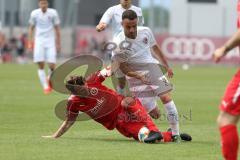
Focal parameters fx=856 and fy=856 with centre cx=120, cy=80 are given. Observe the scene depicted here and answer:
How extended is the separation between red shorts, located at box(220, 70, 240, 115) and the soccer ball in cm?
379

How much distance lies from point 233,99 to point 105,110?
4.41m

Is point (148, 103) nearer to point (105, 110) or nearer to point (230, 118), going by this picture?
point (105, 110)

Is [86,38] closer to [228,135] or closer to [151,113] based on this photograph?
[151,113]

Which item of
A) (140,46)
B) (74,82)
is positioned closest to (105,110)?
(74,82)

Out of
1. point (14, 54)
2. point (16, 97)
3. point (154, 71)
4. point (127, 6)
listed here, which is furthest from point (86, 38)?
point (154, 71)

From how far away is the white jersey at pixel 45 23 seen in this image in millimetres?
23922

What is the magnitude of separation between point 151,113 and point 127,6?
3.36 m

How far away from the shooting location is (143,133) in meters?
12.4

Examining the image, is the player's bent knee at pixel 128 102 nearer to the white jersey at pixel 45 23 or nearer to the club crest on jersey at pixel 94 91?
the club crest on jersey at pixel 94 91

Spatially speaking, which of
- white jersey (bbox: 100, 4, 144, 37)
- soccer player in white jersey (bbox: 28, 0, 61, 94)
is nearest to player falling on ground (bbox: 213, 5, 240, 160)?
white jersey (bbox: 100, 4, 144, 37)

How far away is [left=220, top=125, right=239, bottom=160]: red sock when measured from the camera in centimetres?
857

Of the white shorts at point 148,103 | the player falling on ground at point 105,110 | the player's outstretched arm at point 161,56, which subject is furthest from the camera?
the white shorts at point 148,103

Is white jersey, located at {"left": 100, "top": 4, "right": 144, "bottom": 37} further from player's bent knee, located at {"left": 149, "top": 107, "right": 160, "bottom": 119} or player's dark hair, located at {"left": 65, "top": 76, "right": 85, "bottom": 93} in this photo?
player's dark hair, located at {"left": 65, "top": 76, "right": 85, "bottom": 93}

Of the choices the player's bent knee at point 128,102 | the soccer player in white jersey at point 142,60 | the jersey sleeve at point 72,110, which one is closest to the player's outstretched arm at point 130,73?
the soccer player in white jersey at point 142,60
